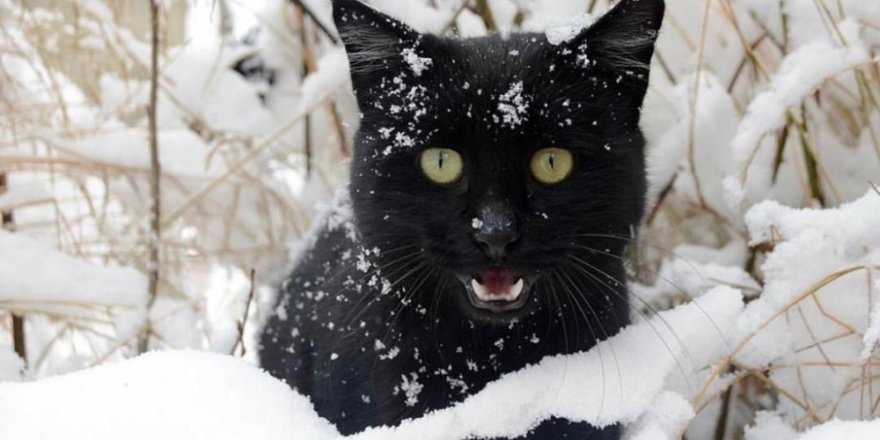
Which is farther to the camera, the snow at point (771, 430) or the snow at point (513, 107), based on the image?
the snow at point (771, 430)

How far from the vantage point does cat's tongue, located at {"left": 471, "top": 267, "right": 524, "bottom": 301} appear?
1.25m

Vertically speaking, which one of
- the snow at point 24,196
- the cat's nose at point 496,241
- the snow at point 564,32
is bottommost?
the snow at point 24,196

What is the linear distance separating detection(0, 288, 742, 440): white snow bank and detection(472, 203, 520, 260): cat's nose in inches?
7.3

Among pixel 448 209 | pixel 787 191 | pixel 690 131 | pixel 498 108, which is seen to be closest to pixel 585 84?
pixel 498 108

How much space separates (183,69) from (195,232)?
15.2 inches

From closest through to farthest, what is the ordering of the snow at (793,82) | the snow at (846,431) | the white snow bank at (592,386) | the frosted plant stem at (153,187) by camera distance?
the snow at (846,431) → the white snow bank at (592,386) → the snow at (793,82) → the frosted plant stem at (153,187)

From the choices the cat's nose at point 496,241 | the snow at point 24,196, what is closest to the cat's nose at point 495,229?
the cat's nose at point 496,241

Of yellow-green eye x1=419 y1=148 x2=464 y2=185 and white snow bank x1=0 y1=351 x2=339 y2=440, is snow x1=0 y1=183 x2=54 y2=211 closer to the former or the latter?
white snow bank x1=0 y1=351 x2=339 y2=440

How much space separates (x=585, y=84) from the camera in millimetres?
1293

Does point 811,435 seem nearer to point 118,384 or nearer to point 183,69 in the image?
point 118,384

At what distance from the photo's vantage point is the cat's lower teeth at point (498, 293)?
125cm

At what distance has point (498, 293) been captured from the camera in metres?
1.26

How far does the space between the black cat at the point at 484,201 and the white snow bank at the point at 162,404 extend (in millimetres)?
180

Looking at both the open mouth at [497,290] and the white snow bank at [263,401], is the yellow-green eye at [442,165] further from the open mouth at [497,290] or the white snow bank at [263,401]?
the white snow bank at [263,401]
